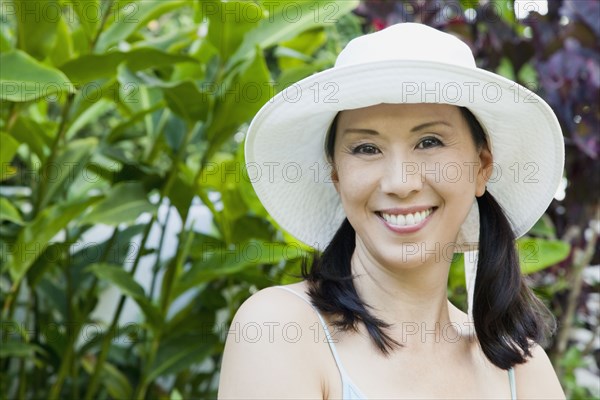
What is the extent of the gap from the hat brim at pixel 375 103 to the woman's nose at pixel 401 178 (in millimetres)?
99

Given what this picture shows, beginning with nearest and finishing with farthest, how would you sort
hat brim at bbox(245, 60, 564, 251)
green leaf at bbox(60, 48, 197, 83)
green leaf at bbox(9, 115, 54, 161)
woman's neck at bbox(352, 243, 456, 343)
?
hat brim at bbox(245, 60, 564, 251) → woman's neck at bbox(352, 243, 456, 343) → green leaf at bbox(60, 48, 197, 83) → green leaf at bbox(9, 115, 54, 161)

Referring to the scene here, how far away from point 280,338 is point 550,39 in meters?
1.68

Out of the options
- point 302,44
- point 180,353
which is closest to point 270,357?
point 180,353

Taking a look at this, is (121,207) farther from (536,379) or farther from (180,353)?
(536,379)

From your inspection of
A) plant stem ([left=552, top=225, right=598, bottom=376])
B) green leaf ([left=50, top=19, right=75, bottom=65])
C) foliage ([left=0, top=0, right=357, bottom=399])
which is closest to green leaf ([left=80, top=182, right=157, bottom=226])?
foliage ([left=0, top=0, right=357, bottom=399])

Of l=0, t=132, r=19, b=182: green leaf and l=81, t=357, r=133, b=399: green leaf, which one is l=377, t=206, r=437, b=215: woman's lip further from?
l=81, t=357, r=133, b=399: green leaf

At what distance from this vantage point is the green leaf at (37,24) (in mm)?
1902

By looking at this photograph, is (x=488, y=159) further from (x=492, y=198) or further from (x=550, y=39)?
(x=550, y=39)

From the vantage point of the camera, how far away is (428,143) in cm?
144

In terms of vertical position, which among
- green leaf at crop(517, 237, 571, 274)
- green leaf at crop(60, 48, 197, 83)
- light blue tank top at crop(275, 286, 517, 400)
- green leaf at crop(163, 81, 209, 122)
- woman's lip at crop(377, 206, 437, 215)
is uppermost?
green leaf at crop(60, 48, 197, 83)

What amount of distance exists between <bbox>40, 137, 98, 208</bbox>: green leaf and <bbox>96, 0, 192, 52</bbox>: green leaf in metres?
0.27

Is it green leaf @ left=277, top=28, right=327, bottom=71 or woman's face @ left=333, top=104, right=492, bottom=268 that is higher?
green leaf @ left=277, top=28, right=327, bottom=71

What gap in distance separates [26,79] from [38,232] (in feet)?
1.34

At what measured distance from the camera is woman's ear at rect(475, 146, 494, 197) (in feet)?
5.13
